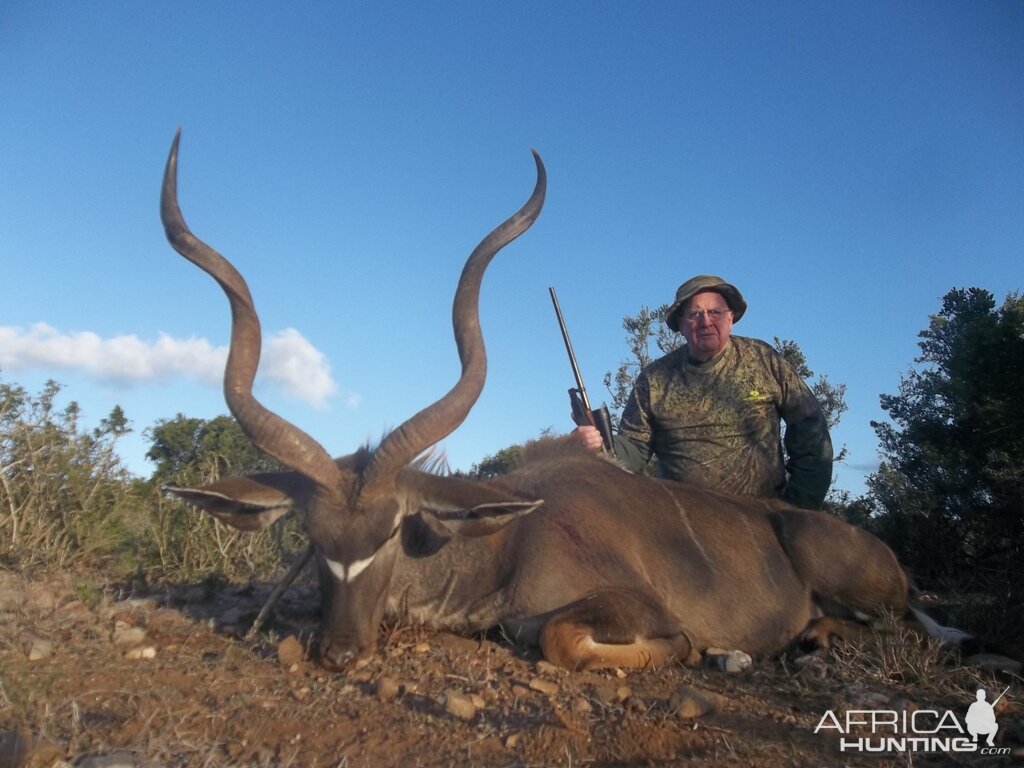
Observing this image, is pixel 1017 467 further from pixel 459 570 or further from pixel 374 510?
pixel 374 510

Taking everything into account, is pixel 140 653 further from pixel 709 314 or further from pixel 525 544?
pixel 709 314

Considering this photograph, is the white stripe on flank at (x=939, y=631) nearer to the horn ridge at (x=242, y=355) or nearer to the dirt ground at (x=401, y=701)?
the dirt ground at (x=401, y=701)

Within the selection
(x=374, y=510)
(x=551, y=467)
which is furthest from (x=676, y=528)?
(x=374, y=510)

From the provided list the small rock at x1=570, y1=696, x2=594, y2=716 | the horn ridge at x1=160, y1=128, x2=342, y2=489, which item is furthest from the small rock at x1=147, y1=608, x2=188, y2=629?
the small rock at x1=570, y1=696, x2=594, y2=716

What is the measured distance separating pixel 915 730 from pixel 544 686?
1415 millimetres

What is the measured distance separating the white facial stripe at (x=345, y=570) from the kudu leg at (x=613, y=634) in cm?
96

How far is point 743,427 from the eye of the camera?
277 inches

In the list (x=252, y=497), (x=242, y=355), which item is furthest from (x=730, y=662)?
(x=242, y=355)

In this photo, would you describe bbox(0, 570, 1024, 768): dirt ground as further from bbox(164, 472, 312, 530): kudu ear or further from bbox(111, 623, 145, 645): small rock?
bbox(164, 472, 312, 530): kudu ear

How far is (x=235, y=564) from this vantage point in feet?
20.1

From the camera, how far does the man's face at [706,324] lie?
7176mm

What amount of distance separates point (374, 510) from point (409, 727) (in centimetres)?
153

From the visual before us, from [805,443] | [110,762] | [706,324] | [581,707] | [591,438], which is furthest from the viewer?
[706,324]

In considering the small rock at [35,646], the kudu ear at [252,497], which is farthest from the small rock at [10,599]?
the kudu ear at [252,497]
